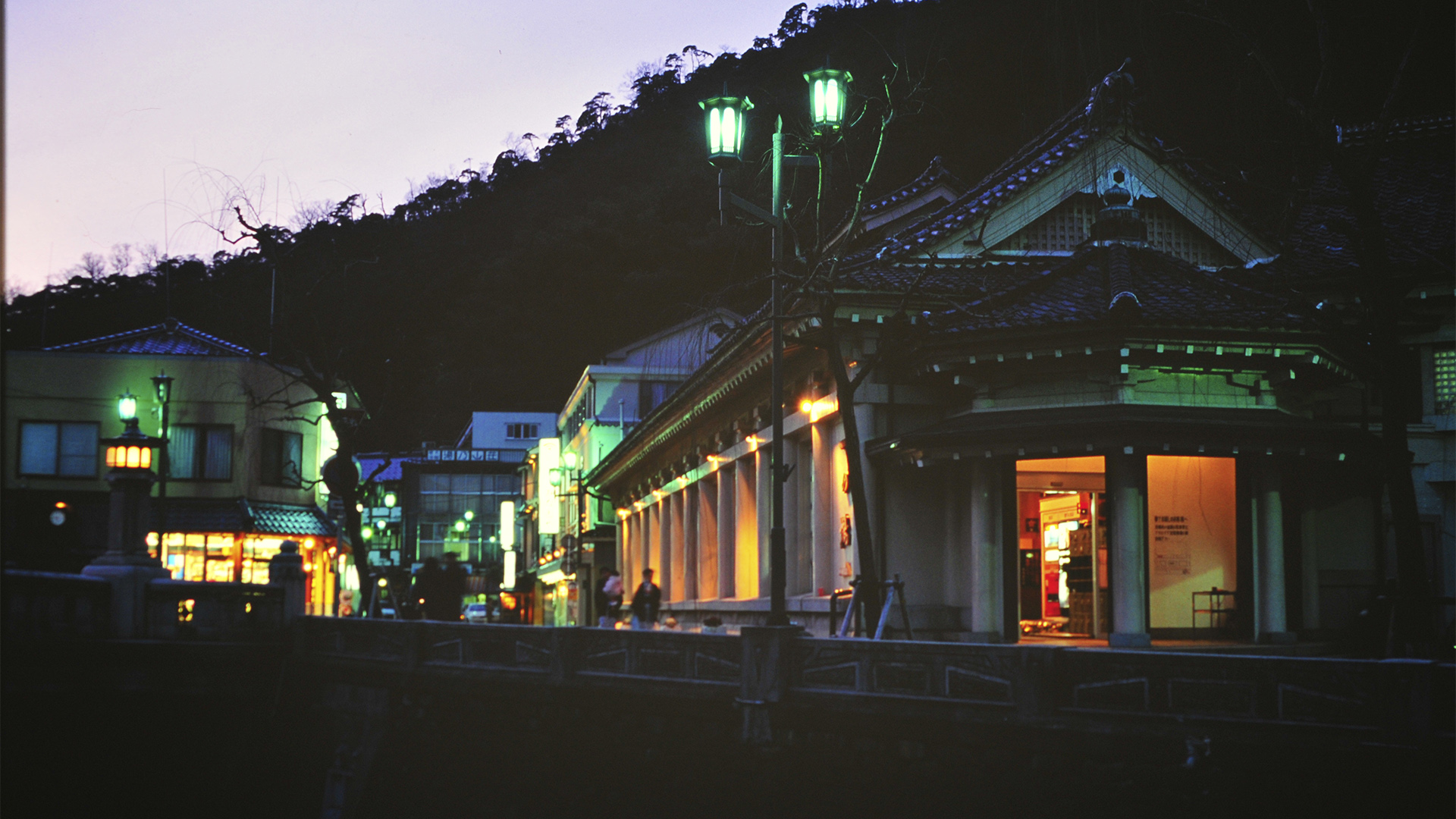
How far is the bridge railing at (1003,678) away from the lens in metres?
10.1

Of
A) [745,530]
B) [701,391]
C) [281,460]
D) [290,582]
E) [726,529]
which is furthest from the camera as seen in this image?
[281,460]

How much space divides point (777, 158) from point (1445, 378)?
1345 centimetres

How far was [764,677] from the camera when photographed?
14445mm

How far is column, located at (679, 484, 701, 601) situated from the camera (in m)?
35.5

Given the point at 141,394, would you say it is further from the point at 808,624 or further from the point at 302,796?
the point at 808,624

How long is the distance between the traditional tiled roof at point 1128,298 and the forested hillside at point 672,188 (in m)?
1.89

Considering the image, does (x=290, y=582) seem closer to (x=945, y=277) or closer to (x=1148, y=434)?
(x=945, y=277)

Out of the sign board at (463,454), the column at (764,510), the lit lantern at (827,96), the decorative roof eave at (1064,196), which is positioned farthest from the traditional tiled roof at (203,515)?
the sign board at (463,454)

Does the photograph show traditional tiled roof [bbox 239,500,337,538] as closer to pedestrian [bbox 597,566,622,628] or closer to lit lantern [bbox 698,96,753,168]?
pedestrian [bbox 597,566,622,628]

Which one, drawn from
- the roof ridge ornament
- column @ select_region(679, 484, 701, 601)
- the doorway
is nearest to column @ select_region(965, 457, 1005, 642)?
the doorway

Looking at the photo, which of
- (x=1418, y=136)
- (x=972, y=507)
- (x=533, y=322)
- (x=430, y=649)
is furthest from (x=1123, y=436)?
(x=533, y=322)

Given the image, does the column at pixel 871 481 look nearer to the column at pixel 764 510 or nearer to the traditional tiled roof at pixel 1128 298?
the traditional tiled roof at pixel 1128 298

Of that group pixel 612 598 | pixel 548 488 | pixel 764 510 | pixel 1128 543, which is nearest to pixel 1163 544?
pixel 1128 543

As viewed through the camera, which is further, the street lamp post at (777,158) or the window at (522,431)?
the window at (522,431)
